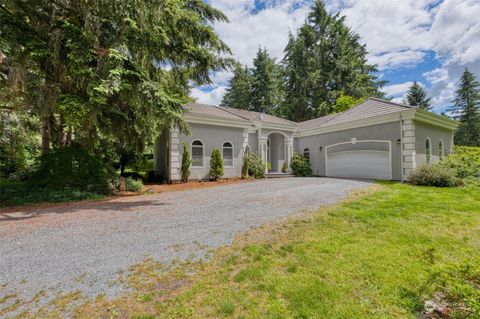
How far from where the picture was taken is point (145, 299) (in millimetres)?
2629

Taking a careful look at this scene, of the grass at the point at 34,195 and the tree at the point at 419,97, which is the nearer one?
the grass at the point at 34,195

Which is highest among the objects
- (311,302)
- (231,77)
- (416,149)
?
(231,77)

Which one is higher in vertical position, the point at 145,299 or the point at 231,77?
the point at 231,77

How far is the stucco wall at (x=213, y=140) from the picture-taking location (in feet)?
45.7

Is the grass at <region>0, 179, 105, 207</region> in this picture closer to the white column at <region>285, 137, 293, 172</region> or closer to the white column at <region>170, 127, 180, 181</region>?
the white column at <region>170, 127, 180, 181</region>

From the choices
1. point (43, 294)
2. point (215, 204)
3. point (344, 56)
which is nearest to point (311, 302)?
point (43, 294)

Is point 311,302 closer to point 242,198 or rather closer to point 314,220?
point 314,220

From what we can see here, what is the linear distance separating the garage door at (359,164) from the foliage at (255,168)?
4.52m

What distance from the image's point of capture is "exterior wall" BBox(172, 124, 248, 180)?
1388 cm

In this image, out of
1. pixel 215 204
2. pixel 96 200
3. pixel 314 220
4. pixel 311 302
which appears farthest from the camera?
pixel 96 200

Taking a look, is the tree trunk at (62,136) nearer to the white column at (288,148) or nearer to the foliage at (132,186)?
the foliage at (132,186)

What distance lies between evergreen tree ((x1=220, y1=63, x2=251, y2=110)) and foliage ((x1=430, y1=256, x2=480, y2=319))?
109ft

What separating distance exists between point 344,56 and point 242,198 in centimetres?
2968

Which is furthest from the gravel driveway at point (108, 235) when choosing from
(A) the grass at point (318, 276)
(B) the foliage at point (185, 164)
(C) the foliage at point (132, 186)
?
(B) the foliage at point (185, 164)
